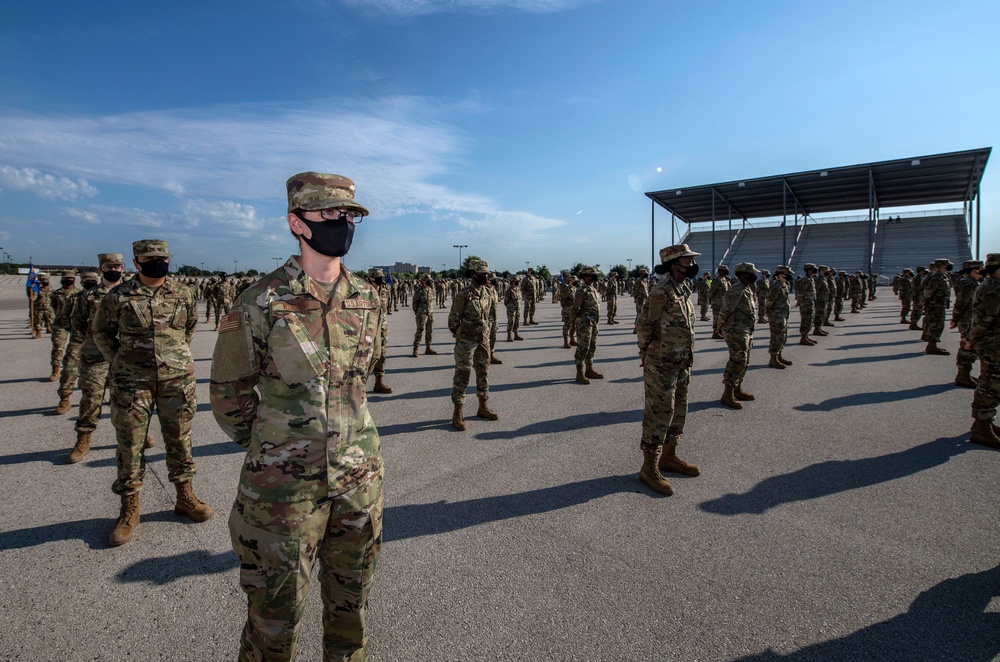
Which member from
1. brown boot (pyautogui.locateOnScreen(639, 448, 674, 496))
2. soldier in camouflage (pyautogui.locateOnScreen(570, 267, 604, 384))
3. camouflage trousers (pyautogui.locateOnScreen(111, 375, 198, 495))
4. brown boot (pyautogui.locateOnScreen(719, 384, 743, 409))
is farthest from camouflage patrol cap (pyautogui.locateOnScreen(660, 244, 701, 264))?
camouflage trousers (pyautogui.locateOnScreen(111, 375, 198, 495))

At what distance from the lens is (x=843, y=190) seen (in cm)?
4631

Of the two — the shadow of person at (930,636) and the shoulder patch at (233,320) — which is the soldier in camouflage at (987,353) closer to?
the shadow of person at (930,636)

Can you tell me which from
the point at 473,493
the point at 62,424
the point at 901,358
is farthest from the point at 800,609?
the point at 901,358

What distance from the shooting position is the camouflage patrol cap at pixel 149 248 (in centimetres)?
397

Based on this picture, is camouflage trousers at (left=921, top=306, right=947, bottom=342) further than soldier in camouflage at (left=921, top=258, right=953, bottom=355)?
Yes

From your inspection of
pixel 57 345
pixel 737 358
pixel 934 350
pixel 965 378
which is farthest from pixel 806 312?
pixel 57 345

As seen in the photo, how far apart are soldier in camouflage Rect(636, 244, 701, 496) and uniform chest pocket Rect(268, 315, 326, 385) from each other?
137 inches

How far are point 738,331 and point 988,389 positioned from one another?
9.07ft

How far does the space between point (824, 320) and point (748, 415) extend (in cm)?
1181

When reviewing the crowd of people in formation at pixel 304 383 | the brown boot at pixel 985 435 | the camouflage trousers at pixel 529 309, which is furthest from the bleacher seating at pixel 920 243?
the brown boot at pixel 985 435

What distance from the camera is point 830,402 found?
7.42 metres

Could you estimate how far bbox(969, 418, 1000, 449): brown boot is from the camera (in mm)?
5438

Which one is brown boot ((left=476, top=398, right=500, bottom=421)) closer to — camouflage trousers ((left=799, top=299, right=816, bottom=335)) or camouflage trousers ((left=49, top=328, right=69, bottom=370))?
camouflage trousers ((left=49, top=328, right=69, bottom=370))

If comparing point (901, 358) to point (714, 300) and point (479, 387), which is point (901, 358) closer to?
point (714, 300)
